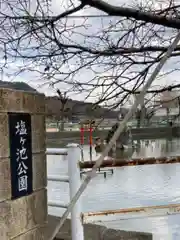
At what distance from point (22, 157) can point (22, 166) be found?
0.15 ft

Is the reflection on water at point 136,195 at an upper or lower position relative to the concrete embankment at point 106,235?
lower

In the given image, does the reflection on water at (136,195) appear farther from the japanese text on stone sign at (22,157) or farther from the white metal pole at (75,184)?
the japanese text on stone sign at (22,157)

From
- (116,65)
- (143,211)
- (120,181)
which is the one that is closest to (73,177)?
(143,211)

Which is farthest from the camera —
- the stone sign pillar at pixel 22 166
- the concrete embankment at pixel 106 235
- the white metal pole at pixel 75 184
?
the concrete embankment at pixel 106 235

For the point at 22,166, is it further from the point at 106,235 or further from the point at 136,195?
the point at 136,195

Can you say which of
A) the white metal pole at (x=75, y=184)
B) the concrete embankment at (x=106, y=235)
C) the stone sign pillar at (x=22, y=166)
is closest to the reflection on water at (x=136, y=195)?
the concrete embankment at (x=106, y=235)

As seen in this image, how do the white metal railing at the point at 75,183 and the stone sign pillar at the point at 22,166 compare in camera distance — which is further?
the white metal railing at the point at 75,183

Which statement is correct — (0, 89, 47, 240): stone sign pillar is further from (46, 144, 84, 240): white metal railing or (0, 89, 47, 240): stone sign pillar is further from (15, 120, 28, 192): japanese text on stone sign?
(46, 144, 84, 240): white metal railing

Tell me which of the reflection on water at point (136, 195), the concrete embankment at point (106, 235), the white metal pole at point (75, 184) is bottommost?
the reflection on water at point (136, 195)

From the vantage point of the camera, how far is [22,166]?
187 cm

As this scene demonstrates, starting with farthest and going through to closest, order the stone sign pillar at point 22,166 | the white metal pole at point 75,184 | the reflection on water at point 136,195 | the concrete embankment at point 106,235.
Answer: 1. the reflection on water at point 136,195
2. the concrete embankment at point 106,235
3. the white metal pole at point 75,184
4. the stone sign pillar at point 22,166

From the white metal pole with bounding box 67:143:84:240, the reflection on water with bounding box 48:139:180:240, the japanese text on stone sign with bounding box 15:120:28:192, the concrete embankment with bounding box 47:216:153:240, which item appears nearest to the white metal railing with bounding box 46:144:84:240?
the white metal pole with bounding box 67:143:84:240

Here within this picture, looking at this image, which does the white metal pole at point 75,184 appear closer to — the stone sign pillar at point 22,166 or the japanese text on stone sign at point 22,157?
the stone sign pillar at point 22,166

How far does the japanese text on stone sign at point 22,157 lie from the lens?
1836 mm
